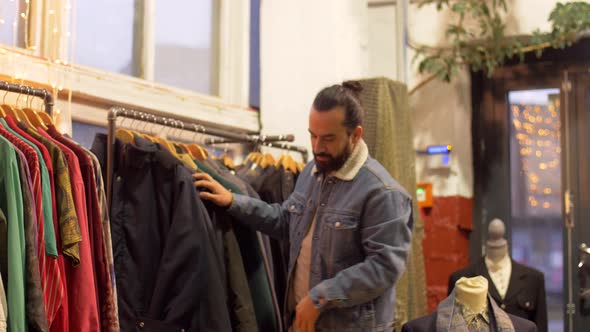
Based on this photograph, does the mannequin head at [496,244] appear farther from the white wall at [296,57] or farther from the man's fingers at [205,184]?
the man's fingers at [205,184]

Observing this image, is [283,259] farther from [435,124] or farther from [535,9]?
[535,9]

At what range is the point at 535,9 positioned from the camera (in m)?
4.23

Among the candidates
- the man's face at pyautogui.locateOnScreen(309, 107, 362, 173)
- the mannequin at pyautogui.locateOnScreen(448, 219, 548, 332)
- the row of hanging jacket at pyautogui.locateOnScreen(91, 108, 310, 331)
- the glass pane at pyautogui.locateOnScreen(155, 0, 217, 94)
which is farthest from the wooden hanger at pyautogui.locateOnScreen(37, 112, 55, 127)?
the mannequin at pyautogui.locateOnScreen(448, 219, 548, 332)

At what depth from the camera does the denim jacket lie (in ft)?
6.93

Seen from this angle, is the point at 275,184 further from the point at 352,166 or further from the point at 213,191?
the point at 352,166

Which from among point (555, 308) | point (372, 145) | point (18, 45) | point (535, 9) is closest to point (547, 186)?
point (555, 308)

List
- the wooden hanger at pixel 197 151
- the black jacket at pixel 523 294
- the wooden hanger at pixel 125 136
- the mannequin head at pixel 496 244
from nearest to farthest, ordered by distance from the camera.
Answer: the wooden hanger at pixel 125 136 → the wooden hanger at pixel 197 151 → the black jacket at pixel 523 294 → the mannequin head at pixel 496 244

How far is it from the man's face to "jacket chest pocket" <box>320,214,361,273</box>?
0.55 ft

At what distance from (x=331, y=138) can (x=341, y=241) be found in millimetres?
305

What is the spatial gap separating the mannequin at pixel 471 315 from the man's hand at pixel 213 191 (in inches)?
27.9

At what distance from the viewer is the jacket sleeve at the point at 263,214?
2.41 metres

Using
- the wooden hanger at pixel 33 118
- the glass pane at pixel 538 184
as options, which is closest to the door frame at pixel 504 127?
the glass pane at pixel 538 184

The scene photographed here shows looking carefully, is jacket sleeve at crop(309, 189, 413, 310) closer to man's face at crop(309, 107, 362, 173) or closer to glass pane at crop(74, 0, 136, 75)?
man's face at crop(309, 107, 362, 173)

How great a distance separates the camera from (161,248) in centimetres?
224
